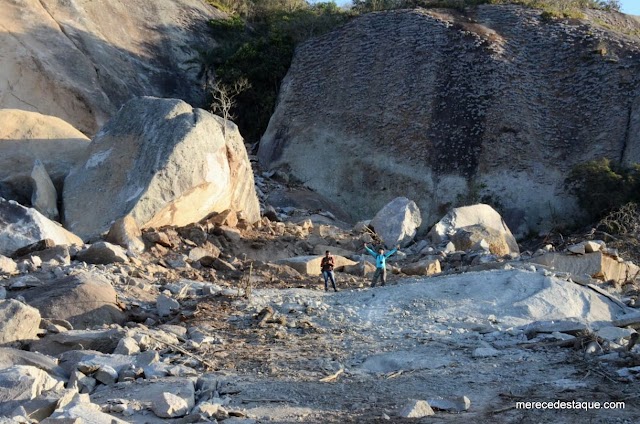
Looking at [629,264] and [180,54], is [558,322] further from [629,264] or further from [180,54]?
[180,54]

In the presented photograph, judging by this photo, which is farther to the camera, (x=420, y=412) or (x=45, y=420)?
(x=420, y=412)

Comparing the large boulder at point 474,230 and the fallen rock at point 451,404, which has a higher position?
the fallen rock at point 451,404

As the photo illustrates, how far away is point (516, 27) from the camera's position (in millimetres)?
25719

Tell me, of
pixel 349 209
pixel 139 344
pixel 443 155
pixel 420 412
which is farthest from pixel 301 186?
pixel 420 412

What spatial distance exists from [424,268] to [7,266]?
654 centimetres

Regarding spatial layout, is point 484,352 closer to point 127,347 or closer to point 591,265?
point 127,347

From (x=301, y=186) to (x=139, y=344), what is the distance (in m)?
15.7

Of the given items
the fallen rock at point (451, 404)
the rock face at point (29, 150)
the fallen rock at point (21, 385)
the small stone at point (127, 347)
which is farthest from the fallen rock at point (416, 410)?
the rock face at point (29, 150)

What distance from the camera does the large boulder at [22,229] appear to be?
12.8m

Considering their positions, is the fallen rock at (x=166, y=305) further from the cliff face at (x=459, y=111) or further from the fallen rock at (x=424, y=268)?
the cliff face at (x=459, y=111)

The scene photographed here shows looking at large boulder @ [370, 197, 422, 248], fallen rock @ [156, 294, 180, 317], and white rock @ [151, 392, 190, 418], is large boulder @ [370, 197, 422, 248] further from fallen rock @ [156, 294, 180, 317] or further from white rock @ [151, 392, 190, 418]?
white rock @ [151, 392, 190, 418]

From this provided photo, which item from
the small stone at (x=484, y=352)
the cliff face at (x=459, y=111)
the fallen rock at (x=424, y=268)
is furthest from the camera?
the cliff face at (x=459, y=111)

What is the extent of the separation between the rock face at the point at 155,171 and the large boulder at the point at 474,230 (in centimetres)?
423

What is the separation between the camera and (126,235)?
13898mm
